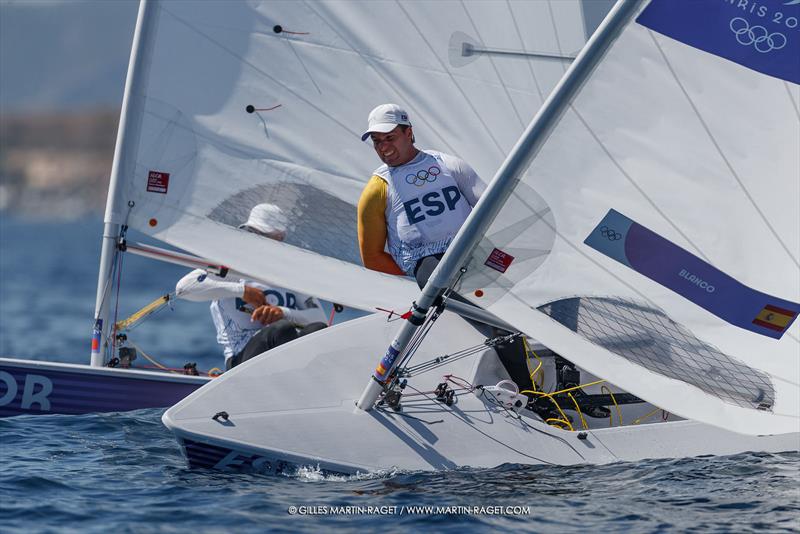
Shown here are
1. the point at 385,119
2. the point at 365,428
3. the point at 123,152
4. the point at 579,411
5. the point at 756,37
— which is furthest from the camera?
the point at 123,152

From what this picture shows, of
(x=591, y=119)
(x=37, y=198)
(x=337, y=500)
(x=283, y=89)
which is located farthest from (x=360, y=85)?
(x=37, y=198)

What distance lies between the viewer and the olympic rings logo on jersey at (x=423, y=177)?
224 inches

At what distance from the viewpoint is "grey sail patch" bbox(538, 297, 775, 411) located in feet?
16.9

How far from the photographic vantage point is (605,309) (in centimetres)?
518

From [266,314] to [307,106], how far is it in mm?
1246

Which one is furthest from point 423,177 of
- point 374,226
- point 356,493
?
point 356,493

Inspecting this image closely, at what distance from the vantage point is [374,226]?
5.75 metres

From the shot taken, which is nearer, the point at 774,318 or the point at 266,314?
the point at 774,318

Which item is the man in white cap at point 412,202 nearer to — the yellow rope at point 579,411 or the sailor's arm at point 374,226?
the sailor's arm at point 374,226

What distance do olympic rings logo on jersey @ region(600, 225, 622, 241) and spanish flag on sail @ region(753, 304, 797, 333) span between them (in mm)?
682

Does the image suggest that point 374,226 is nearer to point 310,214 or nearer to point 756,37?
point 310,214

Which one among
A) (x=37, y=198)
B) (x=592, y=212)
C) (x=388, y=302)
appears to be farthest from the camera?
(x=37, y=198)

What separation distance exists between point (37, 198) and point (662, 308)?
4146 inches

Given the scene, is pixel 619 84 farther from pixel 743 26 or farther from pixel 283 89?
pixel 283 89
